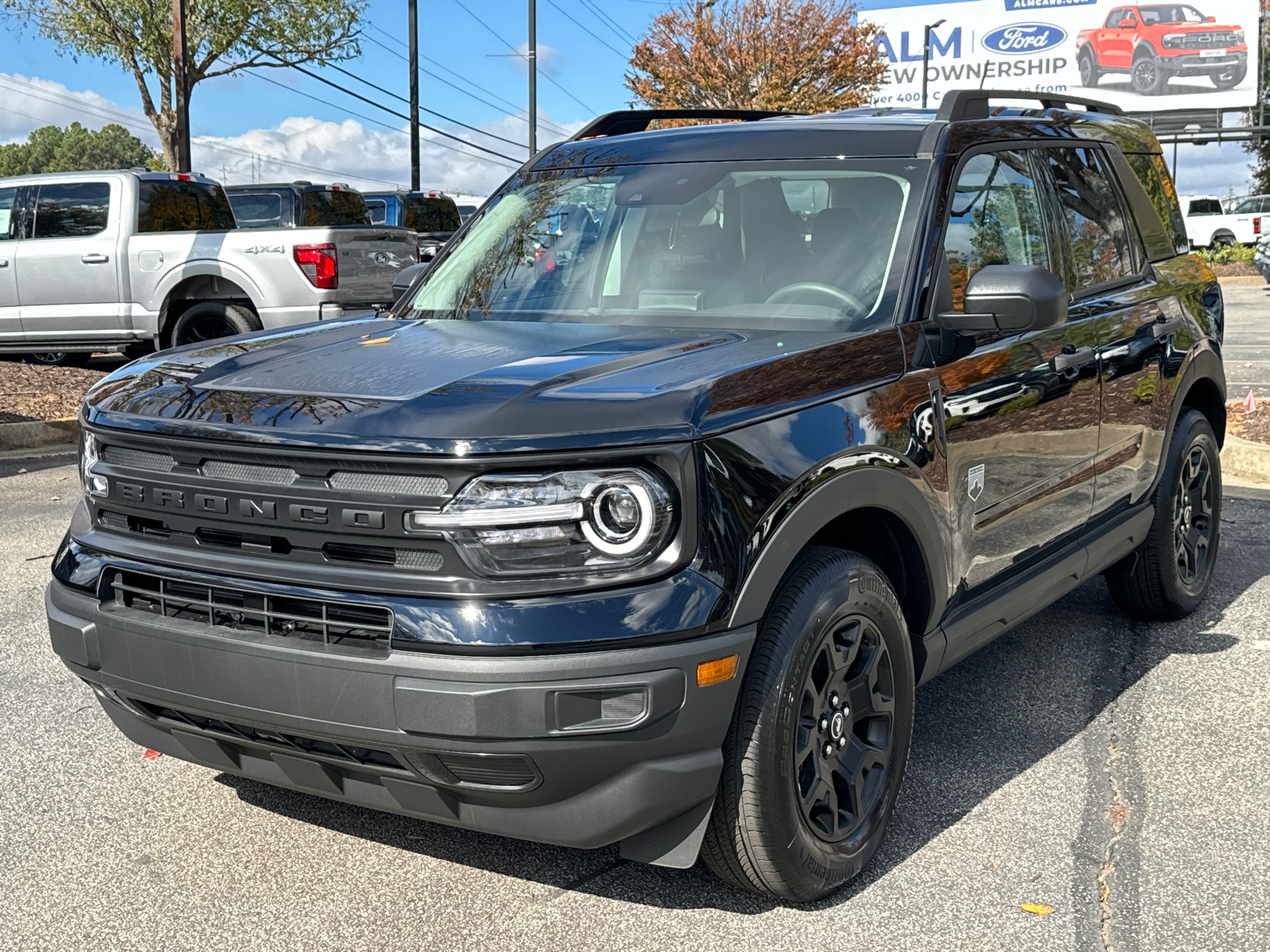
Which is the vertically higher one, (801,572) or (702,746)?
(801,572)

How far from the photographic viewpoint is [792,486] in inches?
116

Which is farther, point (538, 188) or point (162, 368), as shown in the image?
point (538, 188)

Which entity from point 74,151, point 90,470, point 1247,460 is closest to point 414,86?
point 1247,460

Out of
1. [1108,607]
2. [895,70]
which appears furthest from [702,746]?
[895,70]

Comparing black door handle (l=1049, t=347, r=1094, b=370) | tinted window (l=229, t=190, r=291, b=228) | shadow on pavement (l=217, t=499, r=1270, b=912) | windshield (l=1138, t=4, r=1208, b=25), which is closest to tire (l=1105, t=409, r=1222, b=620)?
shadow on pavement (l=217, t=499, r=1270, b=912)

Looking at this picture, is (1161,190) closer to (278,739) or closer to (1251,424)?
(278,739)

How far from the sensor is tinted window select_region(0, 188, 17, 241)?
13.5 meters

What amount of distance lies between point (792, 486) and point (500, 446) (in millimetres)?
684

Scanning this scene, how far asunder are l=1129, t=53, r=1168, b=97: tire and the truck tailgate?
51.8 metres

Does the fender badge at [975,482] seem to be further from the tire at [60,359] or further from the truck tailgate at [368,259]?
the tire at [60,359]

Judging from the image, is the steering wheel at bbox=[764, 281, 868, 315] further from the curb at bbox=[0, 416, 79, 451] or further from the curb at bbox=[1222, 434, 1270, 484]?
the curb at bbox=[0, 416, 79, 451]

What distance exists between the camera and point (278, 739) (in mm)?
2926

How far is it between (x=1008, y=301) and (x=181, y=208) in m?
11.5

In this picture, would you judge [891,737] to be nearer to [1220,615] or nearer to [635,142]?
[635,142]
